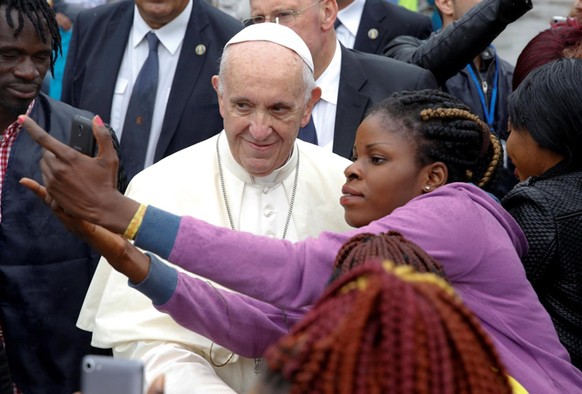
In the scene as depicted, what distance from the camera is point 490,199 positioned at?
3590 mm

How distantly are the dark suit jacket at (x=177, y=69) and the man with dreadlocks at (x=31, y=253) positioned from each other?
49.8 inches

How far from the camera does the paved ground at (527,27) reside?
973 cm

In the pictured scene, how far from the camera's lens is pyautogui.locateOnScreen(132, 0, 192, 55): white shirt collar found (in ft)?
20.1

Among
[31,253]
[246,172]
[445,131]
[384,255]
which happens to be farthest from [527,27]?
[384,255]

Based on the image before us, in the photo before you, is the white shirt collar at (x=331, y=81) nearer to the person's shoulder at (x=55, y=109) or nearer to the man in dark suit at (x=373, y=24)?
the man in dark suit at (x=373, y=24)

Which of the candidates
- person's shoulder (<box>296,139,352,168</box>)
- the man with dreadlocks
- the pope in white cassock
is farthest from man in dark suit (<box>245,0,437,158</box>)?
the man with dreadlocks

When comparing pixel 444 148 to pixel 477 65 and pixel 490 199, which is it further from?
pixel 477 65

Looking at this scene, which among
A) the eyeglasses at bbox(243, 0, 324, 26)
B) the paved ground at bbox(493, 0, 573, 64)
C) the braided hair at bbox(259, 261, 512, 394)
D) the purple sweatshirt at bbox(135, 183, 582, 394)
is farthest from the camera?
the paved ground at bbox(493, 0, 573, 64)

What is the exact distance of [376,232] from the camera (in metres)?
3.14

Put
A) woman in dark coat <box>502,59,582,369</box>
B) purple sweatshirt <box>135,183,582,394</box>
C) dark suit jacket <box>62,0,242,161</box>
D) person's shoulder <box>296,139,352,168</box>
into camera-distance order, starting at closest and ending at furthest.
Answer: purple sweatshirt <box>135,183,582,394</box> → woman in dark coat <box>502,59,582,369</box> → person's shoulder <box>296,139,352,168</box> → dark suit jacket <box>62,0,242,161</box>

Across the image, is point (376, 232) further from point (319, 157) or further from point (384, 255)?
point (319, 157)

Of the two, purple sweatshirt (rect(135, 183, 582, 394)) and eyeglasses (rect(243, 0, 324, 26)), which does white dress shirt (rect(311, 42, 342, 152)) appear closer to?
eyeglasses (rect(243, 0, 324, 26))

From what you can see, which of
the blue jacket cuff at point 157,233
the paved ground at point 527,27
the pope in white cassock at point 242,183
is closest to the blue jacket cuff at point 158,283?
the blue jacket cuff at point 157,233

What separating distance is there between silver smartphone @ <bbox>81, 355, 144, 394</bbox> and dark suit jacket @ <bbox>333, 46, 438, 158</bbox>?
3404mm
